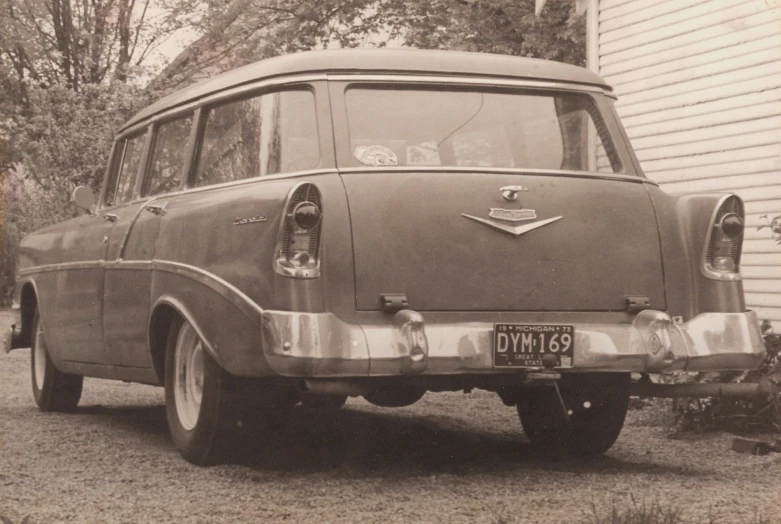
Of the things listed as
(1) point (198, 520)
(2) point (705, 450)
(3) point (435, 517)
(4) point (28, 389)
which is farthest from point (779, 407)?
(4) point (28, 389)

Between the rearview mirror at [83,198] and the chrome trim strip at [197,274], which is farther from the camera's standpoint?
the rearview mirror at [83,198]

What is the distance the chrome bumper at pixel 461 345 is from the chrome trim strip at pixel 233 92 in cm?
113

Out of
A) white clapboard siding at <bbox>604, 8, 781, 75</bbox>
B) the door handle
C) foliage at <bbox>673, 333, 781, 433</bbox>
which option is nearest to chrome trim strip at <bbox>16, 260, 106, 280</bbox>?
the door handle

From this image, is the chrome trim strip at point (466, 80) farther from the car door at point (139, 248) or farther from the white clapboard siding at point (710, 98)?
the white clapboard siding at point (710, 98)

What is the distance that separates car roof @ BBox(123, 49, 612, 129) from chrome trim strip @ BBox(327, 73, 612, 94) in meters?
0.02

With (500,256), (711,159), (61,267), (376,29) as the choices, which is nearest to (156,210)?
(61,267)

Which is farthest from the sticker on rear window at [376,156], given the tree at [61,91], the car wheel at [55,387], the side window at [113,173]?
the tree at [61,91]

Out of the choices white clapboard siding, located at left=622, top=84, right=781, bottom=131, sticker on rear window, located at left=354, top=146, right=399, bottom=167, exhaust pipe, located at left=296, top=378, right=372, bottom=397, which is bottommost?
exhaust pipe, located at left=296, top=378, right=372, bottom=397

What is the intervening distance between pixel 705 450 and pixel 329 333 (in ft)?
8.92

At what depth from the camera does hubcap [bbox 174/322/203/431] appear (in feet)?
19.7

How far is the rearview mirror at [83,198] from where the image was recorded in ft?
24.9

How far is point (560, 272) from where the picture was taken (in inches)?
218

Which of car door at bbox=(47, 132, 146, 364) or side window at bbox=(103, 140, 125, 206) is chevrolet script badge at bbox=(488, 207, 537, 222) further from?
side window at bbox=(103, 140, 125, 206)

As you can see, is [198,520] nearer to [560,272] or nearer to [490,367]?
[490,367]
